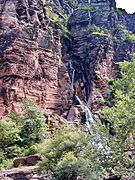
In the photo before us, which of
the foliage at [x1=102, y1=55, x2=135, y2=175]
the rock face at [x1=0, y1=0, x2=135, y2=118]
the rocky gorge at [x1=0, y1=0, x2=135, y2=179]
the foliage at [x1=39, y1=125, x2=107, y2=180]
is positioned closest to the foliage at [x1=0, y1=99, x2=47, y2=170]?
the rocky gorge at [x1=0, y1=0, x2=135, y2=179]

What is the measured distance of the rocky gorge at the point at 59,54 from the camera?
3294 cm

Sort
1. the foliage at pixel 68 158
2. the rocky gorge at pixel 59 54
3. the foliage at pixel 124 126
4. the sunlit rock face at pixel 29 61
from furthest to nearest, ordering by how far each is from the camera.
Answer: the rocky gorge at pixel 59 54
the sunlit rock face at pixel 29 61
the foliage at pixel 68 158
the foliage at pixel 124 126

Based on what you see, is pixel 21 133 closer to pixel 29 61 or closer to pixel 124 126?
pixel 29 61

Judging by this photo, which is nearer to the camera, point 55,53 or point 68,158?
point 68,158

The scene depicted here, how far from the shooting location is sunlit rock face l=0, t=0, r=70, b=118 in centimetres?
3212

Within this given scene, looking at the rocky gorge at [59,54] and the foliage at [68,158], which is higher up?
the rocky gorge at [59,54]

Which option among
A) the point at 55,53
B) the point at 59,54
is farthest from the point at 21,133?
the point at 59,54

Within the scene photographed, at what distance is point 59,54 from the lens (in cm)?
3981

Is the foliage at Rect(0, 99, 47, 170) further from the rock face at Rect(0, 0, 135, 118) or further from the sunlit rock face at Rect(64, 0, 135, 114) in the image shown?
the sunlit rock face at Rect(64, 0, 135, 114)

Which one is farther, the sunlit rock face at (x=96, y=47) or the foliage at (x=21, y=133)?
the sunlit rock face at (x=96, y=47)

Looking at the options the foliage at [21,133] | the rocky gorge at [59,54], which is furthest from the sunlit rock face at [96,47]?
the foliage at [21,133]

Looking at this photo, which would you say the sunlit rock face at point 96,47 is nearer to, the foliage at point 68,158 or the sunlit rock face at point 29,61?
the sunlit rock face at point 29,61

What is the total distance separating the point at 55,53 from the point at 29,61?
611cm

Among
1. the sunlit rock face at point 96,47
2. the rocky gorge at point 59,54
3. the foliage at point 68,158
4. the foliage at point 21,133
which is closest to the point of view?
the foliage at point 68,158
